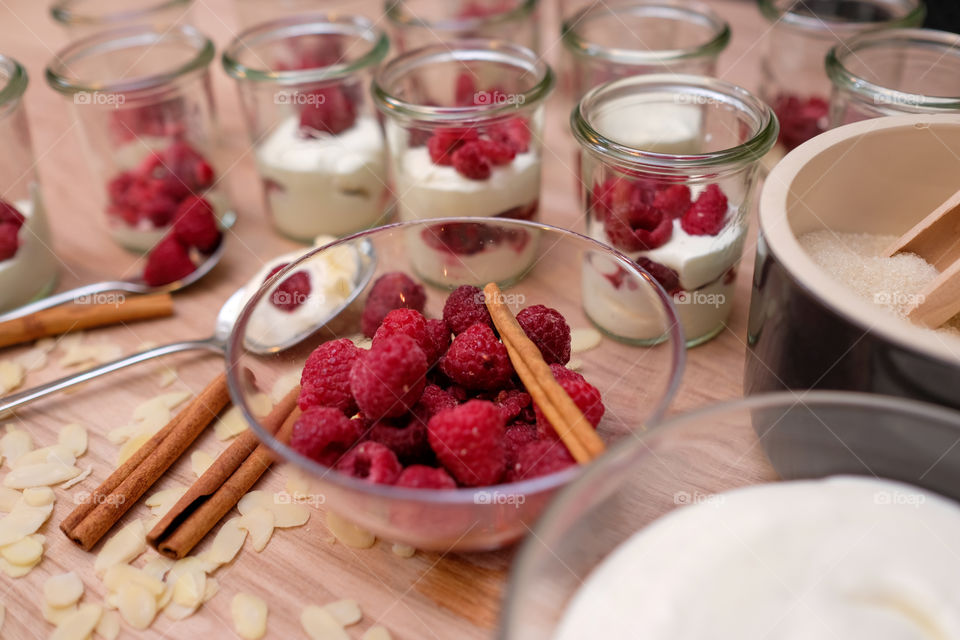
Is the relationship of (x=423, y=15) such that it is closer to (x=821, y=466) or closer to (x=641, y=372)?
(x=641, y=372)

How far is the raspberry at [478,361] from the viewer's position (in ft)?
2.26

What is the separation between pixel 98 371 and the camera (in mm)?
829

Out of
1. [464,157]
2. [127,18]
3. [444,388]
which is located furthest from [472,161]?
[127,18]

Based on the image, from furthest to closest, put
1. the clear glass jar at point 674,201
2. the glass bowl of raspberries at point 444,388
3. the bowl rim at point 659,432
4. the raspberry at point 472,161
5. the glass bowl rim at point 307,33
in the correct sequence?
the glass bowl rim at point 307,33, the raspberry at point 472,161, the clear glass jar at point 674,201, the glass bowl of raspberries at point 444,388, the bowl rim at point 659,432

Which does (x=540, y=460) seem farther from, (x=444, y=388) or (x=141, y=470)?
(x=141, y=470)

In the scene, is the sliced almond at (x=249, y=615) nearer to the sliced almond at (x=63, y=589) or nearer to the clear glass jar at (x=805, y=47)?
the sliced almond at (x=63, y=589)

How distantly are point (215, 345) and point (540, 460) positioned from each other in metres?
0.44

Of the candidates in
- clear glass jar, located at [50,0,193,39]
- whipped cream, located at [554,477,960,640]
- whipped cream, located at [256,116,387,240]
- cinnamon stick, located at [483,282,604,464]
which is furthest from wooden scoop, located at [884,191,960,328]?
clear glass jar, located at [50,0,193,39]

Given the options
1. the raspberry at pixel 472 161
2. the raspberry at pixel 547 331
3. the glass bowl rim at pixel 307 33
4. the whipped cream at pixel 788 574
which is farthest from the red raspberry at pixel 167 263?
the whipped cream at pixel 788 574

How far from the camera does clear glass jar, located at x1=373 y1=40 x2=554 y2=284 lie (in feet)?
2.77

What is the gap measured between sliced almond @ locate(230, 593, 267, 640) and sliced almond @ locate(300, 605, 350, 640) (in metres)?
0.03

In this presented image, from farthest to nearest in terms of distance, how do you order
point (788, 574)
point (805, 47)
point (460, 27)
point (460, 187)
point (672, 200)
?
1. point (460, 27)
2. point (805, 47)
3. point (460, 187)
4. point (672, 200)
5. point (788, 574)

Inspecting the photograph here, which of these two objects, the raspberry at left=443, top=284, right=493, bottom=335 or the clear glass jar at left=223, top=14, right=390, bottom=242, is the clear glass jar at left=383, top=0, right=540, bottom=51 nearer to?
the clear glass jar at left=223, top=14, right=390, bottom=242

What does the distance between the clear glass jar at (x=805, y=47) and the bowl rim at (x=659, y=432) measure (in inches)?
25.5
